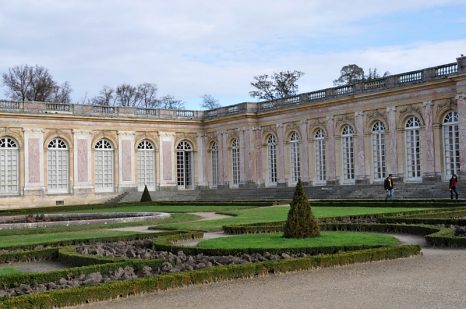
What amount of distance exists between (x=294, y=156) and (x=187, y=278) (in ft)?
105

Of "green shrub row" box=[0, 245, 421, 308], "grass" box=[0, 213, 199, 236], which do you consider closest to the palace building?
"grass" box=[0, 213, 199, 236]

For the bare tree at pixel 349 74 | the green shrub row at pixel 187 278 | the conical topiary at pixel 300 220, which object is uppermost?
the bare tree at pixel 349 74

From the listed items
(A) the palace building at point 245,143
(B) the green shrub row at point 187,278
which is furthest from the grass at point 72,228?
(A) the palace building at point 245,143

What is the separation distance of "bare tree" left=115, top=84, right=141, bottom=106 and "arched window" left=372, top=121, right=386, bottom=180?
33618 millimetres

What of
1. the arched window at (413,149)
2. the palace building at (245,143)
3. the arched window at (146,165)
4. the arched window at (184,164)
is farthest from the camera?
the arched window at (184,164)

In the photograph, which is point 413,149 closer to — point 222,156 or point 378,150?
point 378,150

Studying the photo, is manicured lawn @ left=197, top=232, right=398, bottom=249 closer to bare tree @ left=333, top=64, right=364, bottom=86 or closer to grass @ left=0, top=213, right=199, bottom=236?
grass @ left=0, top=213, right=199, bottom=236

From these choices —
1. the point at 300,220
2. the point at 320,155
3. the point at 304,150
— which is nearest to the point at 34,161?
the point at 304,150

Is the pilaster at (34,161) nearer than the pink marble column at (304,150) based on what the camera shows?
Yes

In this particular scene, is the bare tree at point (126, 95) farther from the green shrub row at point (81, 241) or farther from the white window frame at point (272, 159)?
the green shrub row at point (81, 241)

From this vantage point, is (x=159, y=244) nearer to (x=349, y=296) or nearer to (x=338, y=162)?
(x=349, y=296)

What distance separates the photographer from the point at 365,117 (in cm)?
3566

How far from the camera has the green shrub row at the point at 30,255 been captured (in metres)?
12.8

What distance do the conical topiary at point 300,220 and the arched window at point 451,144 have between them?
20.1m
